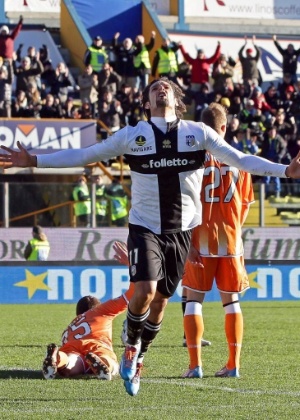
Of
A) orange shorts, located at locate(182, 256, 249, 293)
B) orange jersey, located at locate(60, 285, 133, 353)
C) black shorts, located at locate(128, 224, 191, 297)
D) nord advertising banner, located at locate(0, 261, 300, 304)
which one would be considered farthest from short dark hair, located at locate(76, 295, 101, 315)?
nord advertising banner, located at locate(0, 261, 300, 304)

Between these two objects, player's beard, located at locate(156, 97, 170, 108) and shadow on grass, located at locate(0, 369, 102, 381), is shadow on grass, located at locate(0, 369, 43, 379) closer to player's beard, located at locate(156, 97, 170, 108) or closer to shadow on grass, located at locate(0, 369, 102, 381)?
shadow on grass, located at locate(0, 369, 102, 381)

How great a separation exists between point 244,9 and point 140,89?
846 cm

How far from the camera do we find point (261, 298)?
69.4ft

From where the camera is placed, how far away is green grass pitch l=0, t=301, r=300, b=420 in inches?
299

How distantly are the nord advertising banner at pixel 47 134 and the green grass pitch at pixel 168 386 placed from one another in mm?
11938

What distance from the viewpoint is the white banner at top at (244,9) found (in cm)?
3647

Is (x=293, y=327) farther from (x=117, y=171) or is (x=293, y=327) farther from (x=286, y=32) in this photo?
(x=286, y=32)

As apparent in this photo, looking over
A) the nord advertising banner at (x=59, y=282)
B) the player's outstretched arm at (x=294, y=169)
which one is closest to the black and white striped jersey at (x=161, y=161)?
the player's outstretched arm at (x=294, y=169)

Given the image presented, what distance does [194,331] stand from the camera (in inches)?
382

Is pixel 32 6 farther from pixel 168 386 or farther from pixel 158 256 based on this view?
pixel 158 256

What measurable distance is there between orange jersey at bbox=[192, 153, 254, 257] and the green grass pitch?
1.11 metres

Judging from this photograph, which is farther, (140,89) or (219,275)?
(140,89)

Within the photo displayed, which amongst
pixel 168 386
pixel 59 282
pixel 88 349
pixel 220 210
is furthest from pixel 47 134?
pixel 168 386

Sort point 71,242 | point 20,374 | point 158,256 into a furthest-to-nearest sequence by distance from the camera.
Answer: point 71,242
point 20,374
point 158,256
